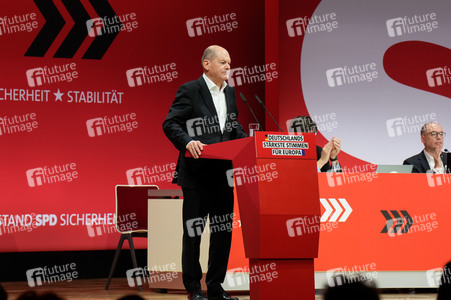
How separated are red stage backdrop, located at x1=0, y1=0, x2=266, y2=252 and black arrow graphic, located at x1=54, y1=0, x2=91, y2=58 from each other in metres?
0.01

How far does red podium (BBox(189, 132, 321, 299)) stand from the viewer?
2.70 meters

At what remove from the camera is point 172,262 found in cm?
477

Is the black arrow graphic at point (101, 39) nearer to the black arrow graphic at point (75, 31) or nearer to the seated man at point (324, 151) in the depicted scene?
the black arrow graphic at point (75, 31)

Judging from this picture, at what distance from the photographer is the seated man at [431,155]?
16.9ft

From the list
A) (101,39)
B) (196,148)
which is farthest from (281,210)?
(101,39)

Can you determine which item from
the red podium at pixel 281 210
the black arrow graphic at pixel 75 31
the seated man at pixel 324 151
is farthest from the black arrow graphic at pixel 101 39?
the red podium at pixel 281 210

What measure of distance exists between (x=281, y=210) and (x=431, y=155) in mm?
3056

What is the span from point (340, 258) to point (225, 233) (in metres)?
1.45

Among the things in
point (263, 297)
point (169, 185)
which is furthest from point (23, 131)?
point (263, 297)

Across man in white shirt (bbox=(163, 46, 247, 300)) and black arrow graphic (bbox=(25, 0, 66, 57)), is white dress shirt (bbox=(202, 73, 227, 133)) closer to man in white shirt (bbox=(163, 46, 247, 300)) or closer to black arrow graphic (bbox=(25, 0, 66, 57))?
man in white shirt (bbox=(163, 46, 247, 300))

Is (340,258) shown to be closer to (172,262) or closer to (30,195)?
(172,262)

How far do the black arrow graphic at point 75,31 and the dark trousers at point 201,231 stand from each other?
11.3 ft

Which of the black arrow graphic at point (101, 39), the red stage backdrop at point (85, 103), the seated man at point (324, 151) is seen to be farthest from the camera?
the black arrow graphic at point (101, 39)

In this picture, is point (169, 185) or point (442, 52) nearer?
point (169, 185)
